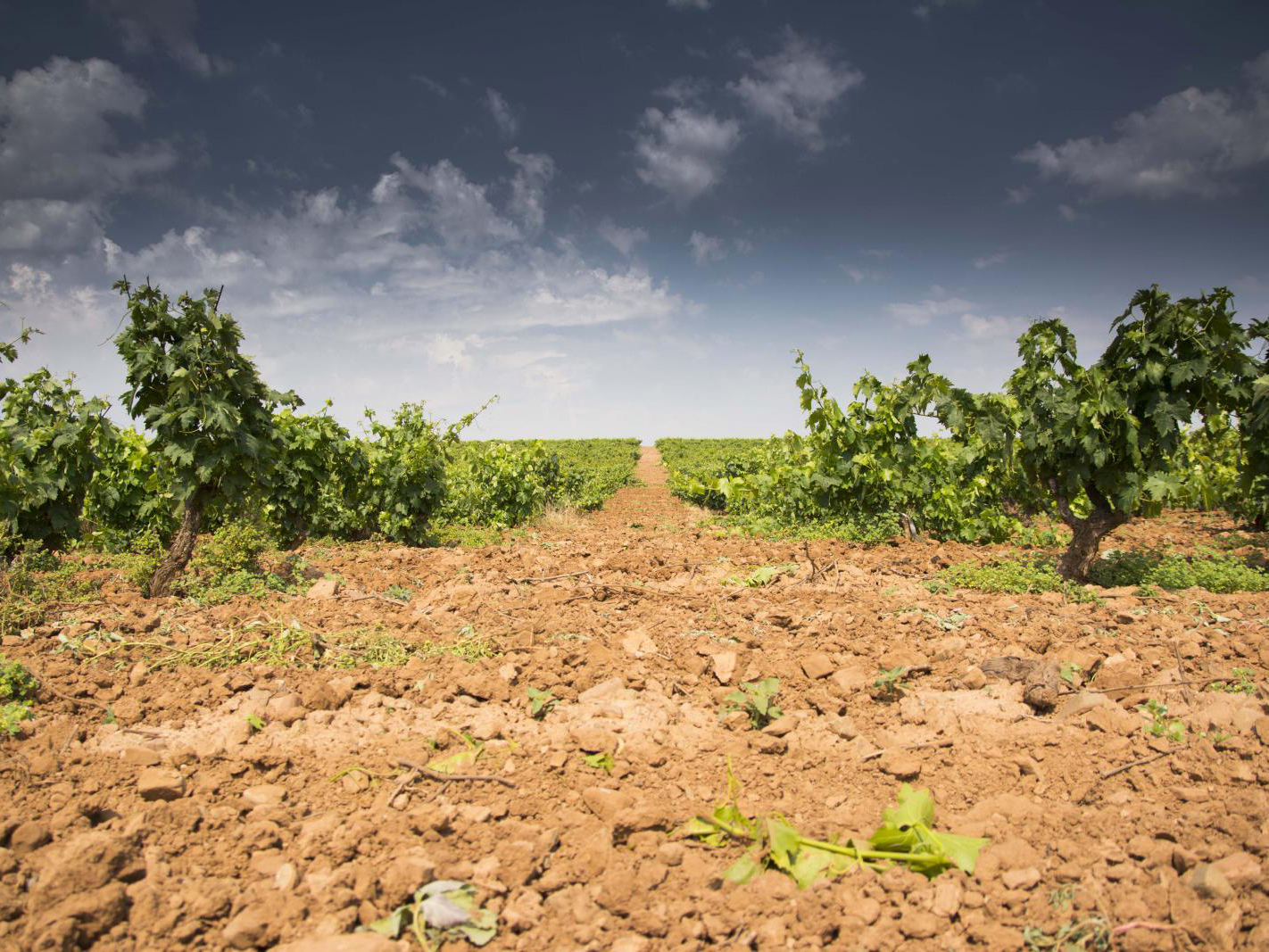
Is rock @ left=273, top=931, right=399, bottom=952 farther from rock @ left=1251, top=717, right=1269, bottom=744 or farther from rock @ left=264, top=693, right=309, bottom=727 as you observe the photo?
rock @ left=1251, top=717, right=1269, bottom=744

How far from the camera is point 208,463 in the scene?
6.68m

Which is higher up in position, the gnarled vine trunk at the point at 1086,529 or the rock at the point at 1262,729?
the gnarled vine trunk at the point at 1086,529

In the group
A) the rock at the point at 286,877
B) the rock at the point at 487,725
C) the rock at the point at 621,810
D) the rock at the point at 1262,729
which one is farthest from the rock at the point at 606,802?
the rock at the point at 1262,729

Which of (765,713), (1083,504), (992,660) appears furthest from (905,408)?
(765,713)

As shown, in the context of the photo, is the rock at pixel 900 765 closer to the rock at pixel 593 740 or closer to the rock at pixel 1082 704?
the rock at pixel 1082 704

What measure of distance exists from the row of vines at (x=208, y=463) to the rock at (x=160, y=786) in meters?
3.91

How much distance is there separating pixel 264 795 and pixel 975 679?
3.97m

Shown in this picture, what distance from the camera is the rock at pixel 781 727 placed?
3.88 metres

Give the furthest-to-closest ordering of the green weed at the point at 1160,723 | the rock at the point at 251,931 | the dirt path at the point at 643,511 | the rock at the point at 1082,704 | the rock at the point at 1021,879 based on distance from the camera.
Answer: the dirt path at the point at 643,511, the rock at the point at 1082,704, the green weed at the point at 1160,723, the rock at the point at 1021,879, the rock at the point at 251,931

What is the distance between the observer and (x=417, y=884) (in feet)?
8.73

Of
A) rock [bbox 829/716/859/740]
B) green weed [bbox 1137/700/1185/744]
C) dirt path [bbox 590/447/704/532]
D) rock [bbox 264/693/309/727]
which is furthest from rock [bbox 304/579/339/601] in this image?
dirt path [bbox 590/447/704/532]

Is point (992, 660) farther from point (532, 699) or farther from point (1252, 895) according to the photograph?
point (532, 699)

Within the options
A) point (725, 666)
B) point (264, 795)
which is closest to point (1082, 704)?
point (725, 666)

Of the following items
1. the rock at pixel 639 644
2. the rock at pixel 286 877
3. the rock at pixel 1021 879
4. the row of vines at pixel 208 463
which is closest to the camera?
the rock at pixel 1021 879
